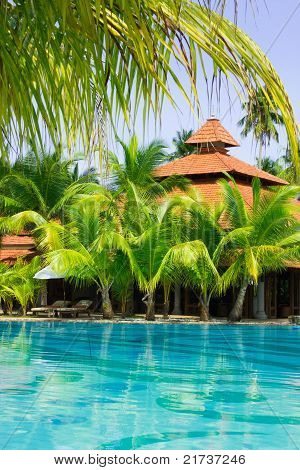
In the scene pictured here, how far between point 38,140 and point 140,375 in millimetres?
8079

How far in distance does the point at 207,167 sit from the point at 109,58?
22.0 metres

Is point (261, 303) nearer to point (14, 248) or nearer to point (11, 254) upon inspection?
point (11, 254)

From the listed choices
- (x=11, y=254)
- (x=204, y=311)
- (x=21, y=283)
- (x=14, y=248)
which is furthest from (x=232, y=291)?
(x=14, y=248)

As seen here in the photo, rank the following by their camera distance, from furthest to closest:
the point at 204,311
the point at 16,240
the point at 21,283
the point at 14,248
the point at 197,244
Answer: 1. the point at 16,240
2. the point at 14,248
3. the point at 21,283
4. the point at 204,311
5. the point at 197,244

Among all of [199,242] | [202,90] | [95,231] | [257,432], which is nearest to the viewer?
[202,90]

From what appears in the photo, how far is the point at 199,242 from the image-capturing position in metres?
19.0

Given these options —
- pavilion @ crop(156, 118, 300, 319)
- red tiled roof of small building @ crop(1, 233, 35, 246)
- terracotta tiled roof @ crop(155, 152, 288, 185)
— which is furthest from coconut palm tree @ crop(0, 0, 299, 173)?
red tiled roof of small building @ crop(1, 233, 35, 246)

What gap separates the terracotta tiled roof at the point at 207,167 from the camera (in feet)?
78.3

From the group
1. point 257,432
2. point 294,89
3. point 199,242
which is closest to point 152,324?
point 199,242

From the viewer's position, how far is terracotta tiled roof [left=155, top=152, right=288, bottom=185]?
23875mm

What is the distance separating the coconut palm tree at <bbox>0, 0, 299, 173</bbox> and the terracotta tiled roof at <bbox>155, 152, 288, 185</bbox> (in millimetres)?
20543

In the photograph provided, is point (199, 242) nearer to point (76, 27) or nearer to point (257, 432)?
point (257, 432)

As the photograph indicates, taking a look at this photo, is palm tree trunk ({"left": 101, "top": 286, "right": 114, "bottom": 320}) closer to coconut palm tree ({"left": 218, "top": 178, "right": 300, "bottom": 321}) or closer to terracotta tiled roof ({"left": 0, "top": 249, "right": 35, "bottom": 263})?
coconut palm tree ({"left": 218, "top": 178, "right": 300, "bottom": 321})

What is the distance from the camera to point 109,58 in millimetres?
2232
